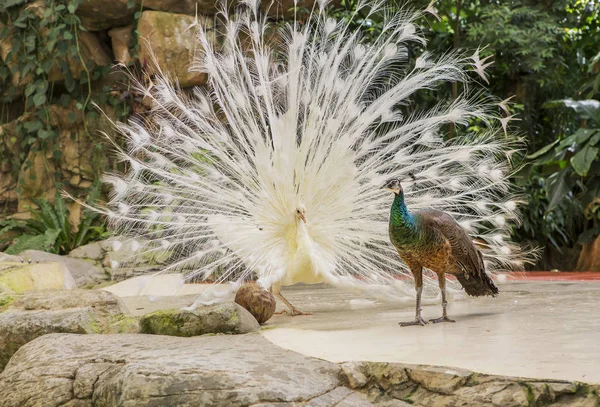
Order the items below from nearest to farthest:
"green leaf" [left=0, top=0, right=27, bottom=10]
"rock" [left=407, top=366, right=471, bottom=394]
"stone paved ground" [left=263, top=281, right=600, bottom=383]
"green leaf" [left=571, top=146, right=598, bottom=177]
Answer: "rock" [left=407, top=366, right=471, bottom=394] < "stone paved ground" [left=263, top=281, right=600, bottom=383] < "green leaf" [left=571, top=146, right=598, bottom=177] < "green leaf" [left=0, top=0, right=27, bottom=10]

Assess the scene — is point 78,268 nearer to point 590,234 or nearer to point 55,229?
point 55,229

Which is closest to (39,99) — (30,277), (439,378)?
(30,277)

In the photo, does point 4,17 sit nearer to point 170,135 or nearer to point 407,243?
point 170,135

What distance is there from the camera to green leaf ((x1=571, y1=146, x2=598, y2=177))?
8953 mm

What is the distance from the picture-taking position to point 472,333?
4.15 metres

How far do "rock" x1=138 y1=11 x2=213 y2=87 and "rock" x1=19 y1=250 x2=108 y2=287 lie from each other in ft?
8.48

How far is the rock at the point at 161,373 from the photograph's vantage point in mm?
3291

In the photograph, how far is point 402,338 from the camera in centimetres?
407

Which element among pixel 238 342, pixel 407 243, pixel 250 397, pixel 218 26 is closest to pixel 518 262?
pixel 407 243

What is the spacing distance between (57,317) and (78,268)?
434 centimetres

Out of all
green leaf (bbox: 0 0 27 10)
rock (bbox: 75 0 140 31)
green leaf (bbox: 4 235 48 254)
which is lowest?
green leaf (bbox: 4 235 48 254)

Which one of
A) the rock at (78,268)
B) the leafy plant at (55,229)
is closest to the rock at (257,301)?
the rock at (78,268)

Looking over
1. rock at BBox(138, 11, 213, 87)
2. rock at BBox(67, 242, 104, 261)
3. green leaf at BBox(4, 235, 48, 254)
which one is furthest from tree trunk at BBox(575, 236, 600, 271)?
green leaf at BBox(4, 235, 48, 254)

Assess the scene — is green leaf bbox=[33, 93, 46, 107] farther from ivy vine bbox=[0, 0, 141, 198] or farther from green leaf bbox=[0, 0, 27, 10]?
green leaf bbox=[0, 0, 27, 10]
